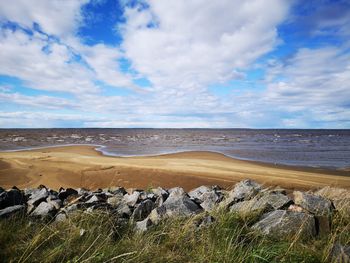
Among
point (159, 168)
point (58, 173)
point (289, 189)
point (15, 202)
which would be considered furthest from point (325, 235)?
point (58, 173)

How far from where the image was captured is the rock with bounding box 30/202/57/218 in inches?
219

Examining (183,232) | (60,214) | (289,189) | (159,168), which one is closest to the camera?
(183,232)

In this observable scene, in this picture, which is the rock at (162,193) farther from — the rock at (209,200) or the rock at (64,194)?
the rock at (64,194)

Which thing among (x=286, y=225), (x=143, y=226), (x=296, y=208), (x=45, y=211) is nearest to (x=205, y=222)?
(x=143, y=226)

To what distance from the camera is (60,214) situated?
5414 mm

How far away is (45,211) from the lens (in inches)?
225

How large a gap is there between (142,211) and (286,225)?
2.63 metres

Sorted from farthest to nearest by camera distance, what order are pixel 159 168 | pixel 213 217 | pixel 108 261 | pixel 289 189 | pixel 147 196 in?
pixel 159 168
pixel 289 189
pixel 147 196
pixel 213 217
pixel 108 261

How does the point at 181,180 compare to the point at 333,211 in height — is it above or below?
below

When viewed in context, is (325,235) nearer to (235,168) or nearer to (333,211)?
(333,211)

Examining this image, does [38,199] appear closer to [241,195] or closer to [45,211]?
[45,211]

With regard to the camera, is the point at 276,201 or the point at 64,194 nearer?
the point at 276,201

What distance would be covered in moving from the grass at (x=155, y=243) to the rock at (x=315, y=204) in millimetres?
224

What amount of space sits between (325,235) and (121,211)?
136 inches
